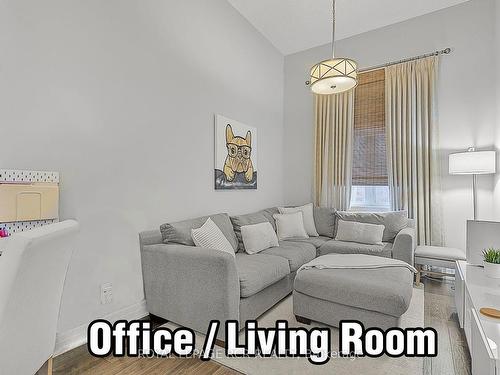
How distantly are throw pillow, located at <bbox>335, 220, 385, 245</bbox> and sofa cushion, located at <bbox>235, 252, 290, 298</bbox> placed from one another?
4.00 feet

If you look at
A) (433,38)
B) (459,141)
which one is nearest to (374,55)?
(433,38)

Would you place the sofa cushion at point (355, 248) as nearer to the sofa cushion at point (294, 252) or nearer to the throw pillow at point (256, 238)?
the sofa cushion at point (294, 252)

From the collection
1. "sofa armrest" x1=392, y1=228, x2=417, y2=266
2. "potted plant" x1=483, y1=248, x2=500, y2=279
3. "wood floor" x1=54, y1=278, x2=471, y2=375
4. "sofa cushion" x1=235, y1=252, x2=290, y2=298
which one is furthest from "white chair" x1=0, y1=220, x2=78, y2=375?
"sofa armrest" x1=392, y1=228, x2=417, y2=266

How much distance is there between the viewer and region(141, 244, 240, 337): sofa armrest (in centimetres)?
190

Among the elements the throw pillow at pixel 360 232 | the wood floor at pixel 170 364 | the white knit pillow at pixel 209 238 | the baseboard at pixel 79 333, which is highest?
the white knit pillow at pixel 209 238

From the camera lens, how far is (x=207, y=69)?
3080mm

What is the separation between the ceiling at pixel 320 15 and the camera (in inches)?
134

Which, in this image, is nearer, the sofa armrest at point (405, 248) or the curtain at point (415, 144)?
the sofa armrest at point (405, 248)

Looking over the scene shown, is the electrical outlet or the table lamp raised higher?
the table lamp

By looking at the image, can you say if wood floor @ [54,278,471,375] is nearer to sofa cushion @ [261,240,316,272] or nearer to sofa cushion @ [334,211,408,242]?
sofa cushion @ [261,240,316,272]

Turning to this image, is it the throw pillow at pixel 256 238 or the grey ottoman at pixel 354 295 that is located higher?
the throw pillow at pixel 256 238

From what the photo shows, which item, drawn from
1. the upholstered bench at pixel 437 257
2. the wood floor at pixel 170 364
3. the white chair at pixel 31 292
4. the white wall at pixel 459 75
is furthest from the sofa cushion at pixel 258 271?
the white wall at pixel 459 75

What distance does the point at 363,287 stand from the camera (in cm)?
193

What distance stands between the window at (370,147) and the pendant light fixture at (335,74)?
1.68 meters
